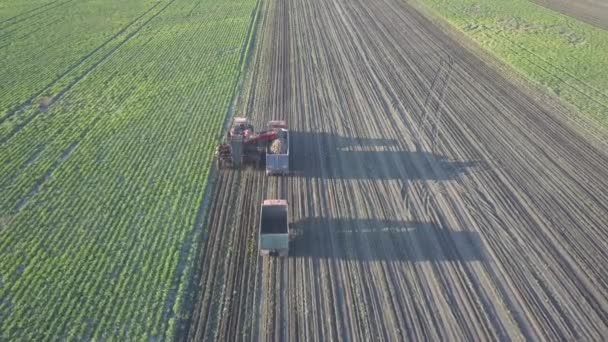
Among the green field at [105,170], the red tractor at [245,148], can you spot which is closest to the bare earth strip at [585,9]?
the green field at [105,170]

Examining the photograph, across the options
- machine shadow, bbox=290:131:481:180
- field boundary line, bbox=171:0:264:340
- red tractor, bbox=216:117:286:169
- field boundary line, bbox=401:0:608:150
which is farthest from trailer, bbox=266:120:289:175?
field boundary line, bbox=401:0:608:150

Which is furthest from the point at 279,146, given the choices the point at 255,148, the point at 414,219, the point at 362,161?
the point at 414,219

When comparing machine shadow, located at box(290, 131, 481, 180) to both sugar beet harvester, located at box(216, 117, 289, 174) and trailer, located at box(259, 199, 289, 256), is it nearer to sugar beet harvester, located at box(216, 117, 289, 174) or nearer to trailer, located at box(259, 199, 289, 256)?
sugar beet harvester, located at box(216, 117, 289, 174)

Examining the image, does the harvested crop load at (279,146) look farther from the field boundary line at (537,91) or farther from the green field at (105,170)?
the field boundary line at (537,91)

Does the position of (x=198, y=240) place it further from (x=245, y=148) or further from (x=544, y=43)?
(x=544, y=43)

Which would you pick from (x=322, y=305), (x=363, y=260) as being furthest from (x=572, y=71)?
(x=322, y=305)

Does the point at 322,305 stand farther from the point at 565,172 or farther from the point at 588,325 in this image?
the point at 565,172
